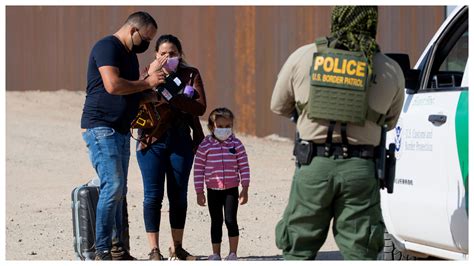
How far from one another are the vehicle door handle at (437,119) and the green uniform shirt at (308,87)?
2.56ft

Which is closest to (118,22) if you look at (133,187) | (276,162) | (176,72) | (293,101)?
(276,162)

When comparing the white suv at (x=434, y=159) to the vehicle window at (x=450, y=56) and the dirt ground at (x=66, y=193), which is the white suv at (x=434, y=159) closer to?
the vehicle window at (x=450, y=56)

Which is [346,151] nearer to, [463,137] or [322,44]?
[322,44]

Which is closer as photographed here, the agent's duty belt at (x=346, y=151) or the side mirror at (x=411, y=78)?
the agent's duty belt at (x=346, y=151)

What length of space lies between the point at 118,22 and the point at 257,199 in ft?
32.9

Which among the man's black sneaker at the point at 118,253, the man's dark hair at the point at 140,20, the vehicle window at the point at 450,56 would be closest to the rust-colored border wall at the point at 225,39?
the vehicle window at the point at 450,56

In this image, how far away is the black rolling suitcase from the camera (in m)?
7.52

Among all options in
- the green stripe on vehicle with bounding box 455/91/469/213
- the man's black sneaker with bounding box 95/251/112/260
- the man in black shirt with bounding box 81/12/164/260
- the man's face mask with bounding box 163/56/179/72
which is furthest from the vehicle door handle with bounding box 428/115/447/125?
the man's black sneaker with bounding box 95/251/112/260

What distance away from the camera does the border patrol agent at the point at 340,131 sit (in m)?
5.23

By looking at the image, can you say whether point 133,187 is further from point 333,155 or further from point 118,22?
point 118,22

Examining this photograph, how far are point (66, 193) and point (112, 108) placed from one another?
17.1 feet

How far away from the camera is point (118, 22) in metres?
20.4

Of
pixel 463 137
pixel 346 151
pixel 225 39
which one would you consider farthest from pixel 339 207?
pixel 225 39

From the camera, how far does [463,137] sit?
5.88 metres
